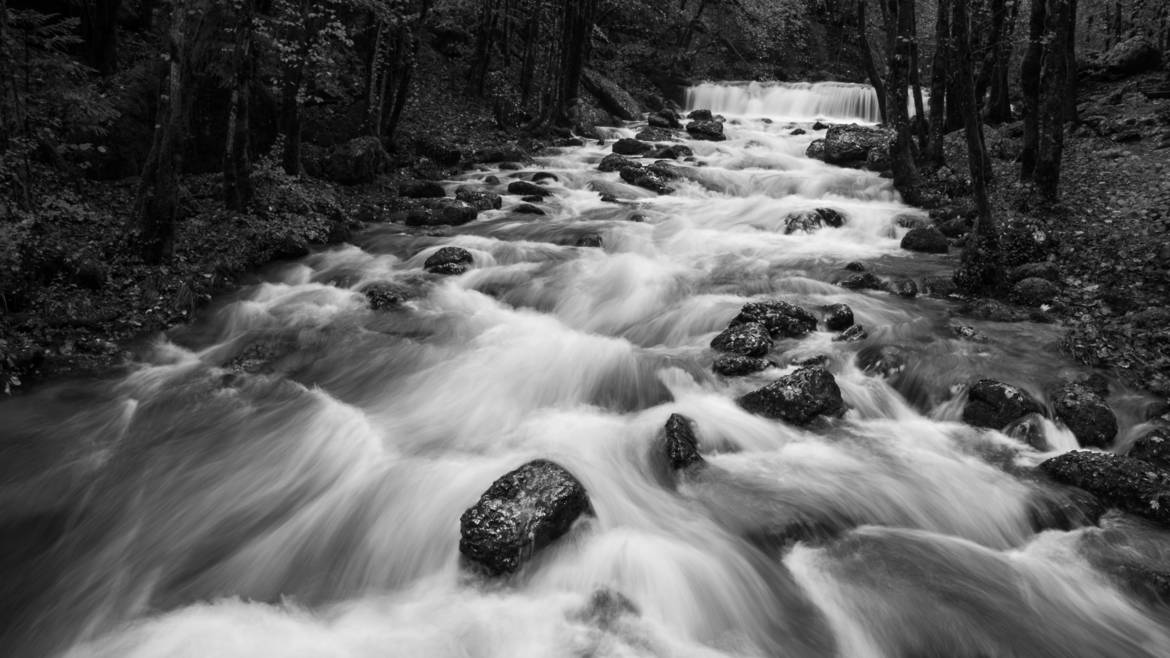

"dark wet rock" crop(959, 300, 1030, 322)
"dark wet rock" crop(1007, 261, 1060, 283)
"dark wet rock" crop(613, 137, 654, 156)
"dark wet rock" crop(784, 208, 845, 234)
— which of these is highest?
"dark wet rock" crop(613, 137, 654, 156)

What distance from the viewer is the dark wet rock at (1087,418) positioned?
254 inches

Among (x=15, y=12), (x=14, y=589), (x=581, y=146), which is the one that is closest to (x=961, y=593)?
(x=14, y=589)

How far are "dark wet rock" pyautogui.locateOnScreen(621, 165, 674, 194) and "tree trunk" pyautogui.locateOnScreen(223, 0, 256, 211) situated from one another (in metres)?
9.65

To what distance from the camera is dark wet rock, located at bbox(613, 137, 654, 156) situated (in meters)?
21.3

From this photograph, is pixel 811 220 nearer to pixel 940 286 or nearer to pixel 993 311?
pixel 940 286

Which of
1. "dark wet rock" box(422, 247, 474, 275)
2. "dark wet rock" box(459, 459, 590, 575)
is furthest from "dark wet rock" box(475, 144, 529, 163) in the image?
"dark wet rock" box(459, 459, 590, 575)

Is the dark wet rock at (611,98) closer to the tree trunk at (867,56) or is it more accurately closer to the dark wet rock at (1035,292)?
the tree trunk at (867,56)

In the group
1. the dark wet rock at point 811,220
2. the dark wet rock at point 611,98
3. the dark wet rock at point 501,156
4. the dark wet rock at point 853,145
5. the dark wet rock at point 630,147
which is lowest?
the dark wet rock at point 811,220

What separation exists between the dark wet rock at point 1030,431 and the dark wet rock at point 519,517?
4508 millimetres

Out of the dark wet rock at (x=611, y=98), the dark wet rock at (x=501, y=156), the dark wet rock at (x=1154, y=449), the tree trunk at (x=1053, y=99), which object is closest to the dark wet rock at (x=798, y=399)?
the dark wet rock at (x=1154, y=449)

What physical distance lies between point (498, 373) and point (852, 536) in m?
4.52

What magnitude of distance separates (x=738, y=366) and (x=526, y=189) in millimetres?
10364

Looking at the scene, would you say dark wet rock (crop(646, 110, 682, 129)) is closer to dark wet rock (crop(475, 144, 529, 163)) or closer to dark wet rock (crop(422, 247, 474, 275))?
dark wet rock (crop(475, 144, 529, 163))

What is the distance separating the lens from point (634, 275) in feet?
37.7
